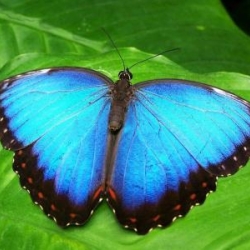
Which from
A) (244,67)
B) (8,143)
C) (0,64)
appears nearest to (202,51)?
(244,67)

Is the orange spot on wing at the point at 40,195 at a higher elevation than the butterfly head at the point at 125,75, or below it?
below

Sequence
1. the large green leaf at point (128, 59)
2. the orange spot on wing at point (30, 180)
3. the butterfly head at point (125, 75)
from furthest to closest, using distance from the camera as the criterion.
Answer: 1. the butterfly head at point (125, 75)
2. the orange spot on wing at point (30, 180)
3. the large green leaf at point (128, 59)

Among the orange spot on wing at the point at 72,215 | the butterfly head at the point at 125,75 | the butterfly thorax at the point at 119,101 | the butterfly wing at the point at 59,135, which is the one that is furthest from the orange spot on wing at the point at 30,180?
the butterfly head at the point at 125,75

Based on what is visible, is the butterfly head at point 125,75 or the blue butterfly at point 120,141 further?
the butterfly head at point 125,75

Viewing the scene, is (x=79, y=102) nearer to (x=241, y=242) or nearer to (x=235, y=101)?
(x=235, y=101)

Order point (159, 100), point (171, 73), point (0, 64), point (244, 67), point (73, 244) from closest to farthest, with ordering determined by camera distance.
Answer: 1. point (73, 244)
2. point (159, 100)
3. point (171, 73)
4. point (0, 64)
5. point (244, 67)

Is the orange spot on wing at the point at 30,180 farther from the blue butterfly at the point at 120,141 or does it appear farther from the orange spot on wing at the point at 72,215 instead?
the orange spot on wing at the point at 72,215

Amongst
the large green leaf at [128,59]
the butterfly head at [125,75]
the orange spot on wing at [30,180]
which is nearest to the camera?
the large green leaf at [128,59]

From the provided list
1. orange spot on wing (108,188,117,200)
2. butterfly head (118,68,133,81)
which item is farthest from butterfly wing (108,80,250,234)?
butterfly head (118,68,133,81)

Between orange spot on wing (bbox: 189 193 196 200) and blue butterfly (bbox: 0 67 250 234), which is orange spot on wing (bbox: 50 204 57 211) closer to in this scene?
blue butterfly (bbox: 0 67 250 234)
